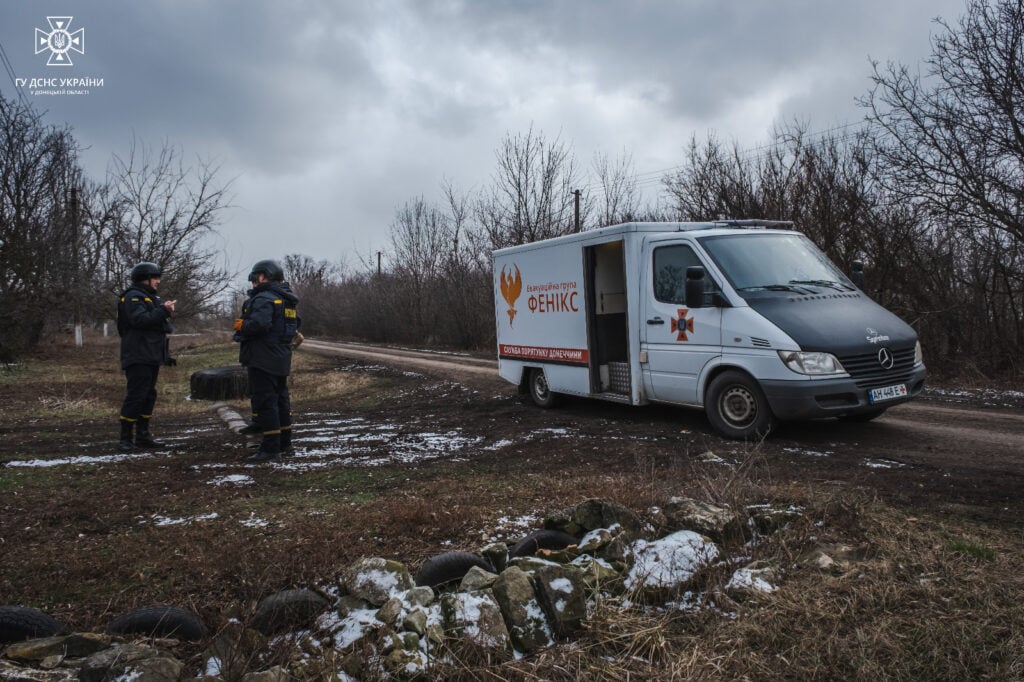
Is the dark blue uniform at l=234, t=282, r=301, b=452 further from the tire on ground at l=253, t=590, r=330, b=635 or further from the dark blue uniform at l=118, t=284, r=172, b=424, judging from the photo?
the tire on ground at l=253, t=590, r=330, b=635

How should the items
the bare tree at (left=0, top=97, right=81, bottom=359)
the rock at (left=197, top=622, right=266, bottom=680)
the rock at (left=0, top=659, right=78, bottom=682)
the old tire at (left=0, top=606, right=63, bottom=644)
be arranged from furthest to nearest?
1. the bare tree at (left=0, top=97, right=81, bottom=359)
2. the old tire at (left=0, top=606, right=63, bottom=644)
3. the rock at (left=197, top=622, right=266, bottom=680)
4. the rock at (left=0, top=659, right=78, bottom=682)

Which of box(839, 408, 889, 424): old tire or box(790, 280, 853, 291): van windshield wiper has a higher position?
box(790, 280, 853, 291): van windshield wiper

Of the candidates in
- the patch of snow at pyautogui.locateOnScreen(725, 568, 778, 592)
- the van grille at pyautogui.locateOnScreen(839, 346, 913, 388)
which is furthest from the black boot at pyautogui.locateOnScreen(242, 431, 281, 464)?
the van grille at pyautogui.locateOnScreen(839, 346, 913, 388)

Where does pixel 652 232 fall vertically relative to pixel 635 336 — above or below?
above

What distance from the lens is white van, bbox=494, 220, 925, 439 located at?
22.3 ft

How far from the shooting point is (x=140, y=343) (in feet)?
25.3

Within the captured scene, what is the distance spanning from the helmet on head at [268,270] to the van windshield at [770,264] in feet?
15.2

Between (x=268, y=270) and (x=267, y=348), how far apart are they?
84 centimetres

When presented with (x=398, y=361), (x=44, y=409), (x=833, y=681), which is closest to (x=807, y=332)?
(x=833, y=681)

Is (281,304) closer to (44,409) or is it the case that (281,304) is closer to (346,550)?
(346,550)

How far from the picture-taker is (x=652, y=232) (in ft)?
27.4

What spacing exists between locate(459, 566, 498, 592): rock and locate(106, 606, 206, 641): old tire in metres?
1.20

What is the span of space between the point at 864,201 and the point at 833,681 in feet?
44.5

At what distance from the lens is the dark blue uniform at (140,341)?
7652mm
